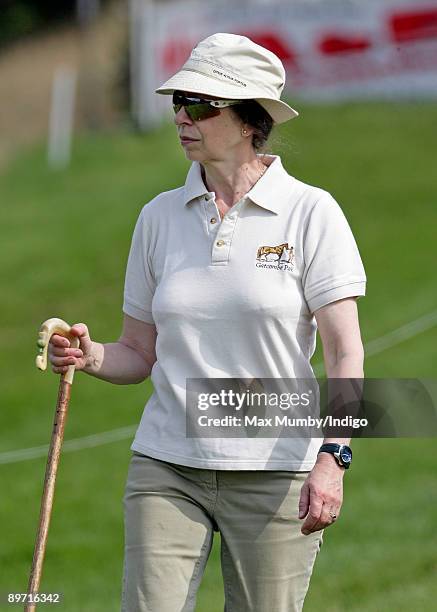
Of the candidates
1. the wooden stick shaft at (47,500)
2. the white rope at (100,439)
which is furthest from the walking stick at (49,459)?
the white rope at (100,439)

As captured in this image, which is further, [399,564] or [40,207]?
[40,207]

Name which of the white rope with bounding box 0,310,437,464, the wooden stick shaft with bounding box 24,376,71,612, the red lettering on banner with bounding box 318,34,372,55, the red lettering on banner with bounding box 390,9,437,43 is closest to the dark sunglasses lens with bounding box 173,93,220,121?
the wooden stick shaft with bounding box 24,376,71,612

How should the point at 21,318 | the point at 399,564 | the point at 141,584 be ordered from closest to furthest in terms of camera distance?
the point at 141,584 < the point at 399,564 < the point at 21,318

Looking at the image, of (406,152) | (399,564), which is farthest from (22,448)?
(406,152)

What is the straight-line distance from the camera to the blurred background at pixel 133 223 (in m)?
7.91

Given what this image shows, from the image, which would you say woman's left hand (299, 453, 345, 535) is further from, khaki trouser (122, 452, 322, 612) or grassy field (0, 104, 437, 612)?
grassy field (0, 104, 437, 612)

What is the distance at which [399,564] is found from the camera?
293 inches

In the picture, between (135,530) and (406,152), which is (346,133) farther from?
(135,530)

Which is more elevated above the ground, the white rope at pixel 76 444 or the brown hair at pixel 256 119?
the brown hair at pixel 256 119

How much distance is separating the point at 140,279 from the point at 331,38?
17286 millimetres

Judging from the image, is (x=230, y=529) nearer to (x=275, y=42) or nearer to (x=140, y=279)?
(x=140, y=279)

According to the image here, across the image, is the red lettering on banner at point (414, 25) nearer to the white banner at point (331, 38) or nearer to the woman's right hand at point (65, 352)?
the white banner at point (331, 38)

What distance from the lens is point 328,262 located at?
12.9 feet

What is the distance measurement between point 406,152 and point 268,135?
659 inches
